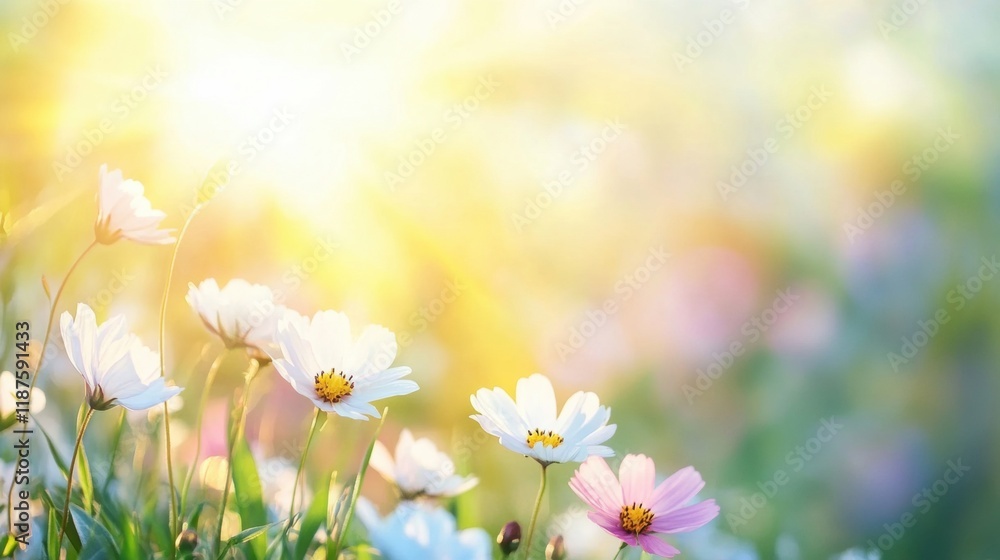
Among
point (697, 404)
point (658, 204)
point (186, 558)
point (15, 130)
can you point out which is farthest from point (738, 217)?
point (186, 558)

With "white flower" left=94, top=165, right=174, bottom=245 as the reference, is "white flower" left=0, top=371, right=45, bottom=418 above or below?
below

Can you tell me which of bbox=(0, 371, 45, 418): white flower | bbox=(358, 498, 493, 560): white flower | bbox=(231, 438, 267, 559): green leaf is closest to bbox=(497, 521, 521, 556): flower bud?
bbox=(358, 498, 493, 560): white flower

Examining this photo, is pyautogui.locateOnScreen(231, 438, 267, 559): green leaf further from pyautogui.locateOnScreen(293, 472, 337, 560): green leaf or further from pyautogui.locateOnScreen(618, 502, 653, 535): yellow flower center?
pyautogui.locateOnScreen(618, 502, 653, 535): yellow flower center

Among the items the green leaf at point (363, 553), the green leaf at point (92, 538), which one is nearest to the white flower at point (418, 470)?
the green leaf at point (363, 553)

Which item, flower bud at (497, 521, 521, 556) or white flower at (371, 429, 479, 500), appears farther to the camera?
white flower at (371, 429, 479, 500)

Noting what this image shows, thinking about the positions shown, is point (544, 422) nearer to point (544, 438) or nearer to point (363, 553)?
point (544, 438)

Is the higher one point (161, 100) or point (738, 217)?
point (738, 217)

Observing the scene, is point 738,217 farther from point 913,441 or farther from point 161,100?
point 161,100
